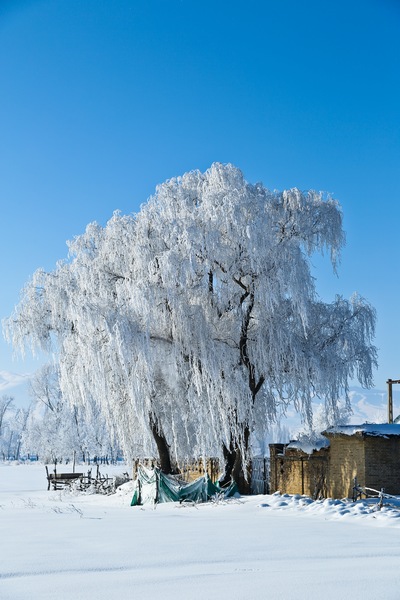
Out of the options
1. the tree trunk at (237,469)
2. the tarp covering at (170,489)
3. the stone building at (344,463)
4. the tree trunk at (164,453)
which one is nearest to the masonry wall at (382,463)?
the stone building at (344,463)

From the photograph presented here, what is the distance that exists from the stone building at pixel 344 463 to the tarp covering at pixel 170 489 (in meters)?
2.87

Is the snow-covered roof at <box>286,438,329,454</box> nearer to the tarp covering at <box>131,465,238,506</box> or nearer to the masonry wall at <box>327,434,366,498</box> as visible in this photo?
the masonry wall at <box>327,434,366,498</box>

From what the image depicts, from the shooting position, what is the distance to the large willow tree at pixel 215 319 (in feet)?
69.3

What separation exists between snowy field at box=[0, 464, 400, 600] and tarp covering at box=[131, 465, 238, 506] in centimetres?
437

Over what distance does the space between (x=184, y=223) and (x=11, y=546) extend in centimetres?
1289

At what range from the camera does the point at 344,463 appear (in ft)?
70.4

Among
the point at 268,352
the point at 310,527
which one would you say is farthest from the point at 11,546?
the point at 268,352

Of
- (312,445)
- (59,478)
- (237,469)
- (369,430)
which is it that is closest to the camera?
(369,430)

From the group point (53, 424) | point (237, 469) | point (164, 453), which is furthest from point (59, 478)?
point (53, 424)

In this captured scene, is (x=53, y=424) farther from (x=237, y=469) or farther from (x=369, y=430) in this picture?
(x=369, y=430)

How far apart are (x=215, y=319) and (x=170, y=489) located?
6.01 metres

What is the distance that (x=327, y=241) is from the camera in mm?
22891

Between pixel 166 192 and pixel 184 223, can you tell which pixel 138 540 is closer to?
pixel 184 223


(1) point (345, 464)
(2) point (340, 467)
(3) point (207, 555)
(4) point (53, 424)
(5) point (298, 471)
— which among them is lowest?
(3) point (207, 555)
